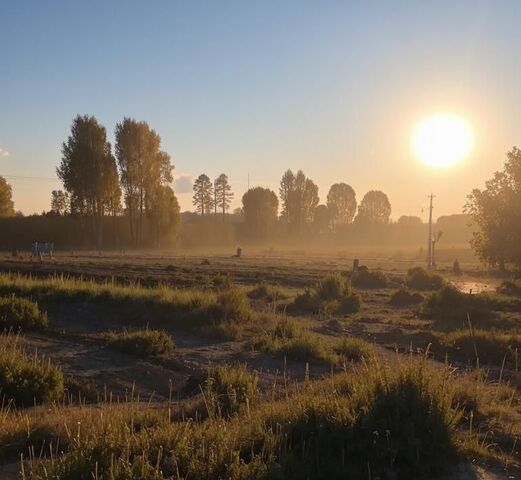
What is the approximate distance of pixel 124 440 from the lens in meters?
6.04

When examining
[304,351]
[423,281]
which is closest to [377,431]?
[304,351]

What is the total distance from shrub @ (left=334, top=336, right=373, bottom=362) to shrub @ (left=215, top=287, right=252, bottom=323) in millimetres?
4299

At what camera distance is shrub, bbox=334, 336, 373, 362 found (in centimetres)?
1350

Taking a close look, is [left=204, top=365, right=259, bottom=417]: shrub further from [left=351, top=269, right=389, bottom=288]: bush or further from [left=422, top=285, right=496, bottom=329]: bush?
[left=351, top=269, right=389, bottom=288]: bush

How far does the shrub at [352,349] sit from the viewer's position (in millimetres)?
13500

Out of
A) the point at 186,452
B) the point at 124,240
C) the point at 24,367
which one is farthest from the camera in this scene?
the point at 124,240

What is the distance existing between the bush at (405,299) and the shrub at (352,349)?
536 inches

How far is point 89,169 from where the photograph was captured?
73375 millimetres

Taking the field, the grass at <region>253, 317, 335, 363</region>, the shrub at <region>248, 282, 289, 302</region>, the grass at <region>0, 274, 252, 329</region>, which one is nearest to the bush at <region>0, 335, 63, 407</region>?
the field

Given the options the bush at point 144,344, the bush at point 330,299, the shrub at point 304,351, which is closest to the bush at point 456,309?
the bush at point 330,299

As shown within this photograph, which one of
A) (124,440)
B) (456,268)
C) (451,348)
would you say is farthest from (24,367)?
(456,268)

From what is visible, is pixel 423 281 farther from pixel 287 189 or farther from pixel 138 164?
pixel 287 189

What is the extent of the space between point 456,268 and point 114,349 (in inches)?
1704

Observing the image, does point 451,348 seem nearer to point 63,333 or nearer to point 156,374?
point 156,374
